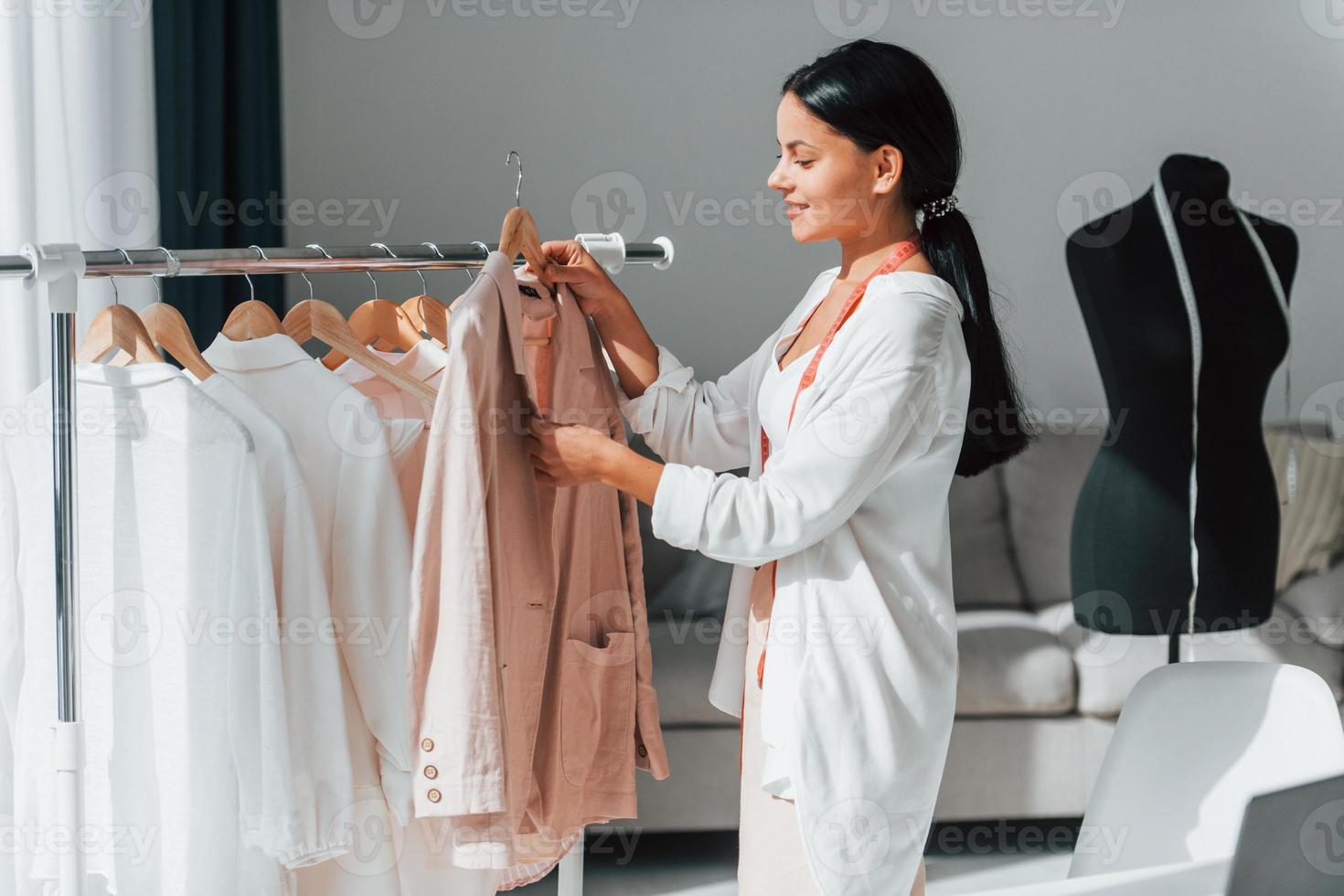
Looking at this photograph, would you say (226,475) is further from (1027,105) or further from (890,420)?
(1027,105)

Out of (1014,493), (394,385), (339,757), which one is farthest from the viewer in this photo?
(1014,493)

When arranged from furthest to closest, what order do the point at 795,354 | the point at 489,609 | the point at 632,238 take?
the point at 632,238 → the point at 795,354 → the point at 489,609

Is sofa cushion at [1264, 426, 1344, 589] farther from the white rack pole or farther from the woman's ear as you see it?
the white rack pole

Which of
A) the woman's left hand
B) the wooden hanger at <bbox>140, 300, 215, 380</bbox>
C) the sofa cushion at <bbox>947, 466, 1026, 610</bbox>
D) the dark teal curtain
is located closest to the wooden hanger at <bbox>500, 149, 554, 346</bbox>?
the woman's left hand

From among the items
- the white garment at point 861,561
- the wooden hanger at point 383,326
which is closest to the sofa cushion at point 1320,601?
the white garment at point 861,561

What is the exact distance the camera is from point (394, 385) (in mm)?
1608

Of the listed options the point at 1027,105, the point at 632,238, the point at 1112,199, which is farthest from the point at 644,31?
the point at 1112,199

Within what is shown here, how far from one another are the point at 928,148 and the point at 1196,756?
896mm

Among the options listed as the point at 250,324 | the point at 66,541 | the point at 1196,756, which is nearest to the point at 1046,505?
the point at 1196,756

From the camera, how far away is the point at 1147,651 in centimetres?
280

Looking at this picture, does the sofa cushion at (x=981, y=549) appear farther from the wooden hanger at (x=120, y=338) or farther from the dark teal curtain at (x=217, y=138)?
the wooden hanger at (x=120, y=338)

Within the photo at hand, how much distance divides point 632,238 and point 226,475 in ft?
8.00

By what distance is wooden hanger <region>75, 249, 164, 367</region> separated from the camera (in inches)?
54.4

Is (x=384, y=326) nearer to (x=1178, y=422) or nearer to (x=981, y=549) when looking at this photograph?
(x=1178, y=422)
